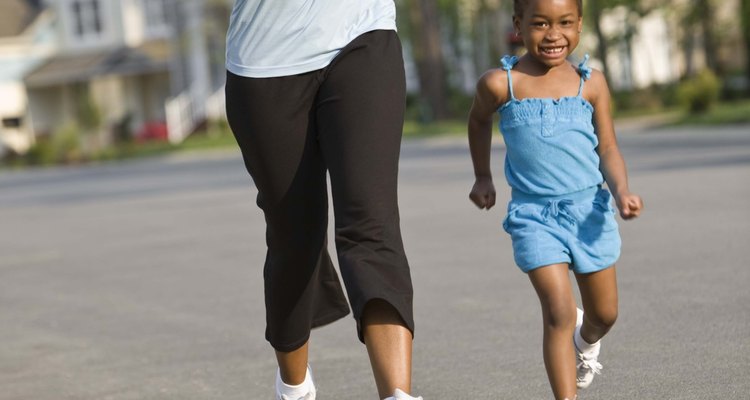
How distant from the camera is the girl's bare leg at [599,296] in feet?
14.6

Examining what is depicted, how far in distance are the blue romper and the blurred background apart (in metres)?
40.8

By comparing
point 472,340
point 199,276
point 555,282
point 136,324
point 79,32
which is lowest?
point 79,32

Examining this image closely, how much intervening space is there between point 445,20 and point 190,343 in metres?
47.7

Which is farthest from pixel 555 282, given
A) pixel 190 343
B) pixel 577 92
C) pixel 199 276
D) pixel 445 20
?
pixel 445 20

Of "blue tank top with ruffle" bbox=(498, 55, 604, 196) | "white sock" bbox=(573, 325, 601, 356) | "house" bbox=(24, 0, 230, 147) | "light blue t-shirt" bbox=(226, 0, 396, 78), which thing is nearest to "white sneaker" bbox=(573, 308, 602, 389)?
"white sock" bbox=(573, 325, 601, 356)

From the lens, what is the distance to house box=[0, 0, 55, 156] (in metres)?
56.8

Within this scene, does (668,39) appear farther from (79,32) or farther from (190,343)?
(190,343)

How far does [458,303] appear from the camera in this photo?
26.2 feet

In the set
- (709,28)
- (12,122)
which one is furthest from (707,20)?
(12,122)

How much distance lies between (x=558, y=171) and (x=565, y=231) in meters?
0.19

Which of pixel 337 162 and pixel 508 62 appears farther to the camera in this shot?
pixel 508 62

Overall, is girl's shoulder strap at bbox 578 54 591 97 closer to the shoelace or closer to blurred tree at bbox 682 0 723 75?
the shoelace

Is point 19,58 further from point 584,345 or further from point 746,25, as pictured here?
point 584,345

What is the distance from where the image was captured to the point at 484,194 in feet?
15.3
